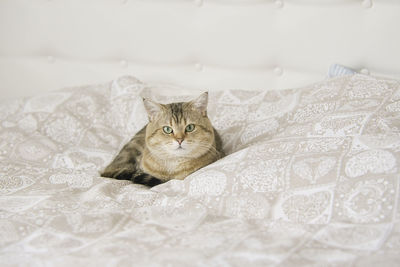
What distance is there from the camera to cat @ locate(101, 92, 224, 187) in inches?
63.2

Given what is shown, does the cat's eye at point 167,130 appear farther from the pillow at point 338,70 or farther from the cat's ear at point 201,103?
the pillow at point 338,70

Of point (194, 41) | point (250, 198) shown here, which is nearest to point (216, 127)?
point (194, 41)

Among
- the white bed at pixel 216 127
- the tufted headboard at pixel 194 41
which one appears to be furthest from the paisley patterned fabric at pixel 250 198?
the tufted headboard at pixel 194 41

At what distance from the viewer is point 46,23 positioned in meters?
2.41

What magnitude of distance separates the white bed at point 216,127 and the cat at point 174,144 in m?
0.13

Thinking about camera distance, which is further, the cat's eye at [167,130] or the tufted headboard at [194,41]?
the tufted headboard at [194,41]

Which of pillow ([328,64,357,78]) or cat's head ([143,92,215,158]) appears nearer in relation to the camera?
cat's head ([143,92,215,158])

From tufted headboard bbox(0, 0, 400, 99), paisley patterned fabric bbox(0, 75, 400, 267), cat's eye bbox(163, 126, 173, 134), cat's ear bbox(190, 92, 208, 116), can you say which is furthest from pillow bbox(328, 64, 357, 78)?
cat's eye bbox(163, 126, 173, 134)

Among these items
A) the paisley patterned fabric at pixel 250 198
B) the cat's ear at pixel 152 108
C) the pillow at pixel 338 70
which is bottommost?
the paisley patterned fabric at pixel 250 198

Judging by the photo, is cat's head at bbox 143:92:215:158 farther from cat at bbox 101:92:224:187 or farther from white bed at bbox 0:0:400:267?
white bed at bbox 0:0:400:267

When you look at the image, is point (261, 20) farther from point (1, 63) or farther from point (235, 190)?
point (1, 63)

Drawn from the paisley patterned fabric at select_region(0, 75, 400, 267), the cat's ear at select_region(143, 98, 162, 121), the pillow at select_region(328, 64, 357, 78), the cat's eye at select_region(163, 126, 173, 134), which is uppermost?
the pillow at select_region(328, 64, 357, 78)

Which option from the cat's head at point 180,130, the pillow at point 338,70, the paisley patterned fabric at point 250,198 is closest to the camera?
the paisley patterned fabric at point 250,198

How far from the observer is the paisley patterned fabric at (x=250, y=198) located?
1.05 meters
